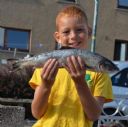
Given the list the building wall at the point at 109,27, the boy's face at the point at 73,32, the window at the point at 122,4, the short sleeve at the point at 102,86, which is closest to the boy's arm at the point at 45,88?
the boy's face at the point at 73,32

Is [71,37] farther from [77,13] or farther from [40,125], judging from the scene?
[40,125]

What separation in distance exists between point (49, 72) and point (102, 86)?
462mm

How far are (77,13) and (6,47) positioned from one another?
20307 millimetres

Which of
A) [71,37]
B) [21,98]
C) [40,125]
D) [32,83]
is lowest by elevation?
[21,98]

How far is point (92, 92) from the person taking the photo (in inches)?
136

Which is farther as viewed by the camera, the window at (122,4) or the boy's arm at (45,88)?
the window at (122,4)

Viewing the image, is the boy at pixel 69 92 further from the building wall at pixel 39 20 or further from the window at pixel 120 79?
the building wall at pixel 39 20

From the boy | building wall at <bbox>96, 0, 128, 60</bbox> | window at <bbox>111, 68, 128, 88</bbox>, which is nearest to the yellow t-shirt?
the boy

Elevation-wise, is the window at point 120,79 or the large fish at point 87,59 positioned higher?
the large fish at point 87,59


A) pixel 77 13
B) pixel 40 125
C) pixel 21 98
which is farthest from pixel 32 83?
pixel 21 98

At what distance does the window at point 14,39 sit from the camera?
2356 cm

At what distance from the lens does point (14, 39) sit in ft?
78.6

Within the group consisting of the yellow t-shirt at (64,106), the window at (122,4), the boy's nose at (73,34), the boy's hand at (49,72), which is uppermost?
the window at (122,4)

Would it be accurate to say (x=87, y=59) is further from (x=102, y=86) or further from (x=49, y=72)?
(x=102, y=86)
